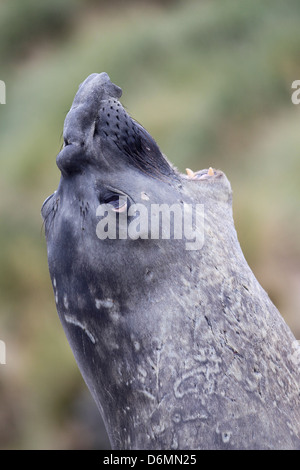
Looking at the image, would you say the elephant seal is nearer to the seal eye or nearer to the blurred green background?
→ the seal eye

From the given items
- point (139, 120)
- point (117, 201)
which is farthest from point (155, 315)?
point (139, 120)

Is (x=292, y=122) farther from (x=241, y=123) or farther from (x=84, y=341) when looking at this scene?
(x=84, y=341)

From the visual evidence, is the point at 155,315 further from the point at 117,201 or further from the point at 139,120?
the point at 139,120

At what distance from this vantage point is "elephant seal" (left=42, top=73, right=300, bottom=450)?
1.40 metres

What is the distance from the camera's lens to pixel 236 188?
4.61 metres

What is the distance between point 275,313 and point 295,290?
260 cm

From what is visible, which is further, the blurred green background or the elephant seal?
the blurred green background

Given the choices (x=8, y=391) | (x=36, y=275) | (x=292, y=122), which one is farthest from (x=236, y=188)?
(x=8, y=391)

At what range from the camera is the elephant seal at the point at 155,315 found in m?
1.40

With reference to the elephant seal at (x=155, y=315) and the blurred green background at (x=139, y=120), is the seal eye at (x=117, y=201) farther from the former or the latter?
the blurred green background at (x=139, y=120)

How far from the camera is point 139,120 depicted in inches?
190

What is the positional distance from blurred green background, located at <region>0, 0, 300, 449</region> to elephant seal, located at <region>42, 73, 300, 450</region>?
244cm

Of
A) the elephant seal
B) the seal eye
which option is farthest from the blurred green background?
the seal eye
